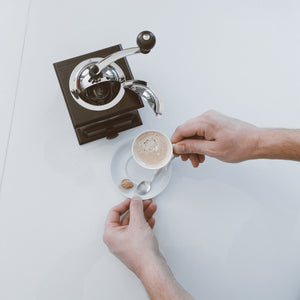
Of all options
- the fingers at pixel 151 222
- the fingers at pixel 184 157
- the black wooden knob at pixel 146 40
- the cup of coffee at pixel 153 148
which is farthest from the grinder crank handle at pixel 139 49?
the fingers at pixel 151 222

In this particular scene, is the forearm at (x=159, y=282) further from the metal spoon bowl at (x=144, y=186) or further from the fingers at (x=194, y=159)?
the fingers at (x=194, y=159)

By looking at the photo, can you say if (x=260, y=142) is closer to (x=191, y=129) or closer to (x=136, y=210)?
(x=191, y=129)

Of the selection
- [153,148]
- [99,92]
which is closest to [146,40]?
[99,92]

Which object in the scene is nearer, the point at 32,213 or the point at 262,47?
the point at 32,213

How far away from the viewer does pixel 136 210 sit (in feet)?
3.02

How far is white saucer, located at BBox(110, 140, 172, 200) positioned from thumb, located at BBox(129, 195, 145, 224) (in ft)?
0.16

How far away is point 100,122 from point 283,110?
69 cm

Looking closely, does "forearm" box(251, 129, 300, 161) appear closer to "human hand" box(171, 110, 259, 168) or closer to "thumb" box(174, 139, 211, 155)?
"human hand" box(171, 110, 259, 168)

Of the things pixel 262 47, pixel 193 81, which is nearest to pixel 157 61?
pixel 193 81

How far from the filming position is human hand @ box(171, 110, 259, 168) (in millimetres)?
915

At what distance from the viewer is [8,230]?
0.96m

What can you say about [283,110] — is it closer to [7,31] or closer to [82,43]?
[82,43]

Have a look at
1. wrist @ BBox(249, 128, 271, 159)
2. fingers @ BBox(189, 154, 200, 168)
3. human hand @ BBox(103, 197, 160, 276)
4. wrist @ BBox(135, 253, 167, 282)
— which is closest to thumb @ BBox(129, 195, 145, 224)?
human hand @ BBox(103, 197, 160, 276)

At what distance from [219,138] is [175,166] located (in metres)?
0.20
